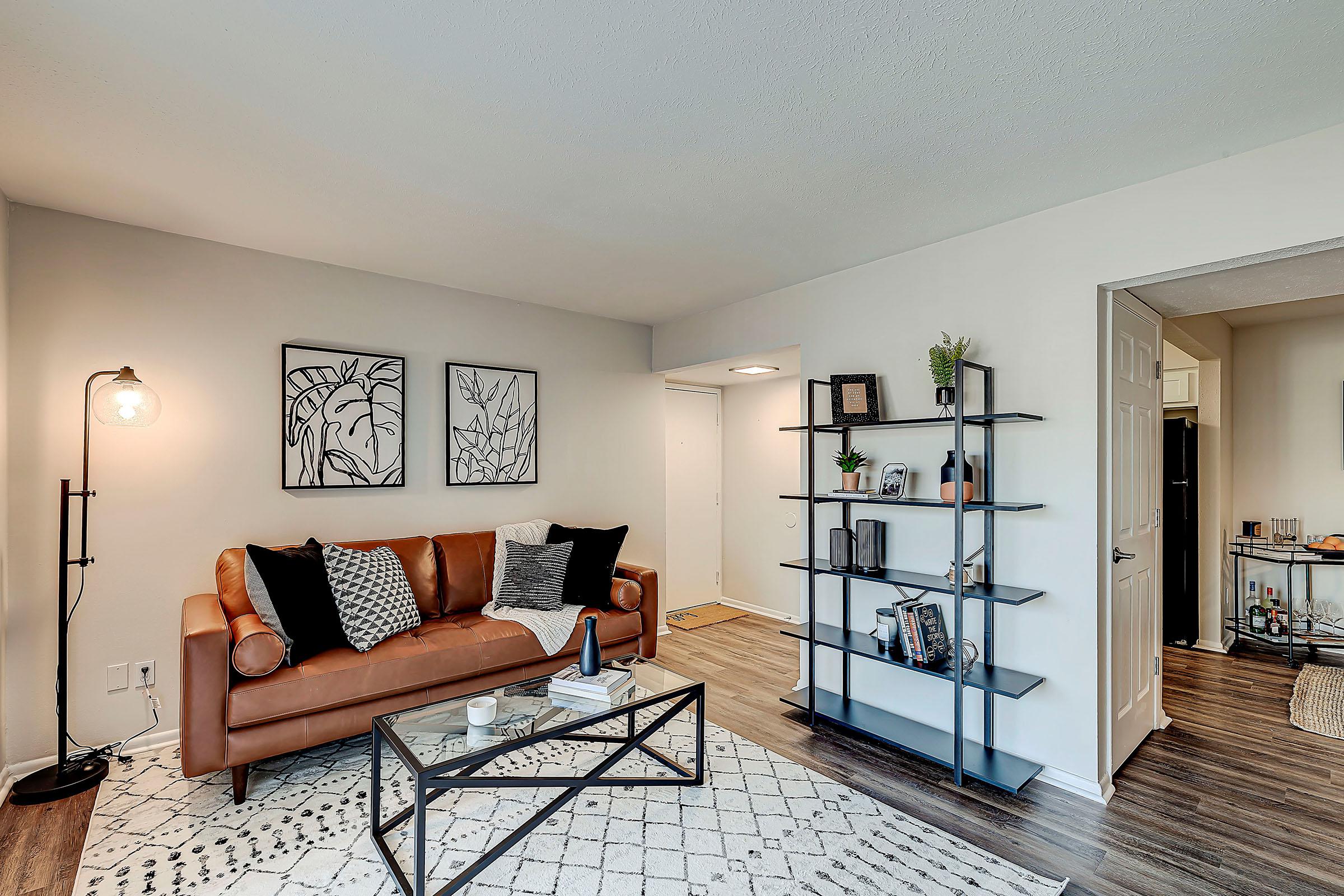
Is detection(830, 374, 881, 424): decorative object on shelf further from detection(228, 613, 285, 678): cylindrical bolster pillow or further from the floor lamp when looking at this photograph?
the floor lamp

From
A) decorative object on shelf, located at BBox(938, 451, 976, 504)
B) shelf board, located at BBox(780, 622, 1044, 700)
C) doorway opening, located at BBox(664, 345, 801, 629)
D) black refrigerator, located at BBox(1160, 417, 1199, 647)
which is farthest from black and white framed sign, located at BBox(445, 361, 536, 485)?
black refrigerator, located at BBox(1160, 417, 1199, 647)

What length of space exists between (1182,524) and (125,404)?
255 inches

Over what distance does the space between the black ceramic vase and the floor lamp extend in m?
2.14

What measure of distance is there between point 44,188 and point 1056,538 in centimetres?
450

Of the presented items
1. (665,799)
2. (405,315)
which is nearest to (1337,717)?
(665,799)

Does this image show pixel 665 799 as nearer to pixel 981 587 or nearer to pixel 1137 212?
pixel 981 587

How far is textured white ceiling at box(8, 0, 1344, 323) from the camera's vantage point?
5.32 ft

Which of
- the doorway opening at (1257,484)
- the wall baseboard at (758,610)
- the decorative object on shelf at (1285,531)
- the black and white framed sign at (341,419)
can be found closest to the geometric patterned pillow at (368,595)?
the black and white framed sign at (341,419)

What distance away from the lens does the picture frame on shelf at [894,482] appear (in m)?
3.21

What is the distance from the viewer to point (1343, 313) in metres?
4.55

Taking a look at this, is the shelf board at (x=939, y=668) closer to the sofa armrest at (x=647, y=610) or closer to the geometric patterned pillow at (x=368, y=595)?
the sofa armrest at (x=647, y=610)

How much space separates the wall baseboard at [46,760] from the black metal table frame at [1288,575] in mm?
6310

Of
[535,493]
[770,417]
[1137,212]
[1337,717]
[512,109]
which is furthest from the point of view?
[770,417]

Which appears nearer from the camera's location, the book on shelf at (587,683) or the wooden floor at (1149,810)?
the wooden floor at (1149,810)
